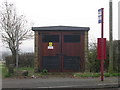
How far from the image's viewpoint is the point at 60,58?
16766 mm

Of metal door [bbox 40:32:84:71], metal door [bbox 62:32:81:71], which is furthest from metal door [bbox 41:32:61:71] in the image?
metal door [bbox 62:32:81:71]

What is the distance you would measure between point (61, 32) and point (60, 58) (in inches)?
73.6

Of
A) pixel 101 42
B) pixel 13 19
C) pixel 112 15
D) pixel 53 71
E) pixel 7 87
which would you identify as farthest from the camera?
pixel 13 19

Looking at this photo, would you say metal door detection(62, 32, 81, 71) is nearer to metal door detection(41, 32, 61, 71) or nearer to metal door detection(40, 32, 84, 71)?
metal door detection(40, 32, 84, 71)

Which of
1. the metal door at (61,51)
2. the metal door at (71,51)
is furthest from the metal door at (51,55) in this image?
the metal door at (71,51)

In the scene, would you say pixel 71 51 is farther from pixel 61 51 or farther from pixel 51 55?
pixel 51 55

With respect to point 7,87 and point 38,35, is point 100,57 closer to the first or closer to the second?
point 7,87

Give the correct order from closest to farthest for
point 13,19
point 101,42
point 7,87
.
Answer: point 7,87, point 101,42, point 13,19

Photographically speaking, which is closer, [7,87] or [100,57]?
[7,87]

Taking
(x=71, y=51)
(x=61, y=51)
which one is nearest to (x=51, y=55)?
(x=61, y=51)

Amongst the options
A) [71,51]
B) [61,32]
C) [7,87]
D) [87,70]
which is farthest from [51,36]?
[7,87]

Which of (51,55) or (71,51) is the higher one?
(71,51)

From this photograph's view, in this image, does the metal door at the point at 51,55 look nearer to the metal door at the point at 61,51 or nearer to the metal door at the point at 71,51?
the metal door at the point at 61,51

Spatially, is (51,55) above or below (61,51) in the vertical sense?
below
